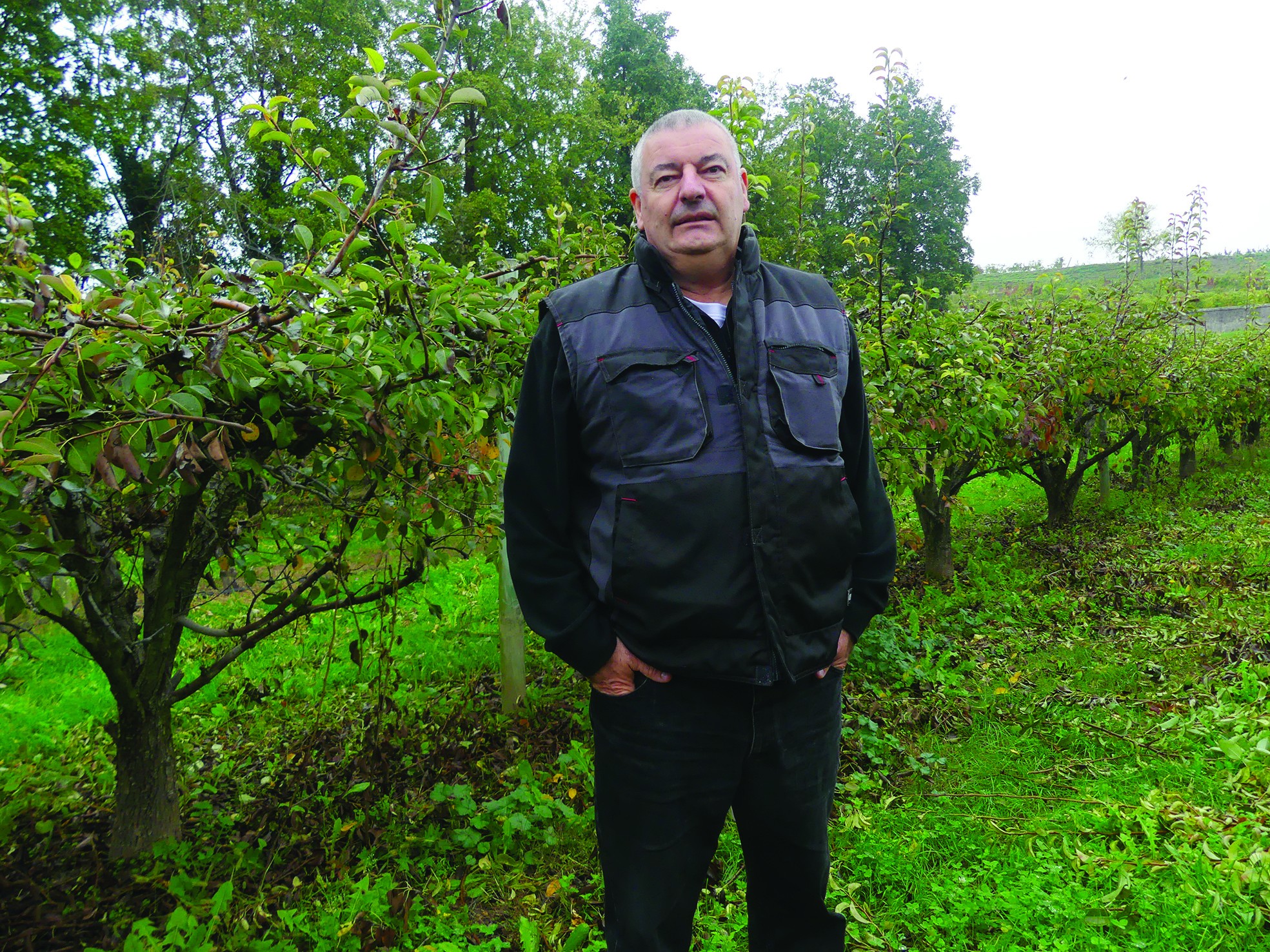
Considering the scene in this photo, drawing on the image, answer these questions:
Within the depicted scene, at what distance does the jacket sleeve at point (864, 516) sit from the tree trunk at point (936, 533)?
187 inches

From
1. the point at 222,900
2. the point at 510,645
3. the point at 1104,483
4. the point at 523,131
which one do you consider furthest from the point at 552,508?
the point at 523,131

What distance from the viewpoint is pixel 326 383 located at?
2127mm

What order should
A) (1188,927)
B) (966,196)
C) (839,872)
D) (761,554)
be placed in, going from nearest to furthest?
(761,554) < (1188,927) < (839,872) < (966,196)

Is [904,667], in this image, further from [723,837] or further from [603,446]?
[603,446]

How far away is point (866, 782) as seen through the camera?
3.45 metres

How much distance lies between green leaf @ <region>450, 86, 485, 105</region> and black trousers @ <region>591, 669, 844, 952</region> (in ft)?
4.46

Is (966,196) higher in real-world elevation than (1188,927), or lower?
higher

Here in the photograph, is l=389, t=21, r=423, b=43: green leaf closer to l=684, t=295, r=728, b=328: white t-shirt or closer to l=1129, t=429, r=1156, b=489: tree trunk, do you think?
l=684, t=295, r=728, b=328: white t-shirt

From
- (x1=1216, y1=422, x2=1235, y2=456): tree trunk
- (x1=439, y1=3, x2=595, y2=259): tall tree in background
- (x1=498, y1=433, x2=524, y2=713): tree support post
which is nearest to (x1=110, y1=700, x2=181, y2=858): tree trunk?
(x1=498, y1=433, x2=524, y2=713): tree support post

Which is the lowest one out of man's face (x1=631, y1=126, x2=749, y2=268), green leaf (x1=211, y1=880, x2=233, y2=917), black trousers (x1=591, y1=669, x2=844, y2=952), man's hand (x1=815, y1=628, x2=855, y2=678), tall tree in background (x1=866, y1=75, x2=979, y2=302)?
green leaf (x1=211, y1=880, x2=233, y2=917)

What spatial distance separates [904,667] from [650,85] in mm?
21824

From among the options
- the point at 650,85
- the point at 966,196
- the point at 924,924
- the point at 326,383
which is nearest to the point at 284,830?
the point at 326,383

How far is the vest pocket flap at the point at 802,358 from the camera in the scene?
184 cm

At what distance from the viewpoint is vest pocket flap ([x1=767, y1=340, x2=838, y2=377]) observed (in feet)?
6.04
